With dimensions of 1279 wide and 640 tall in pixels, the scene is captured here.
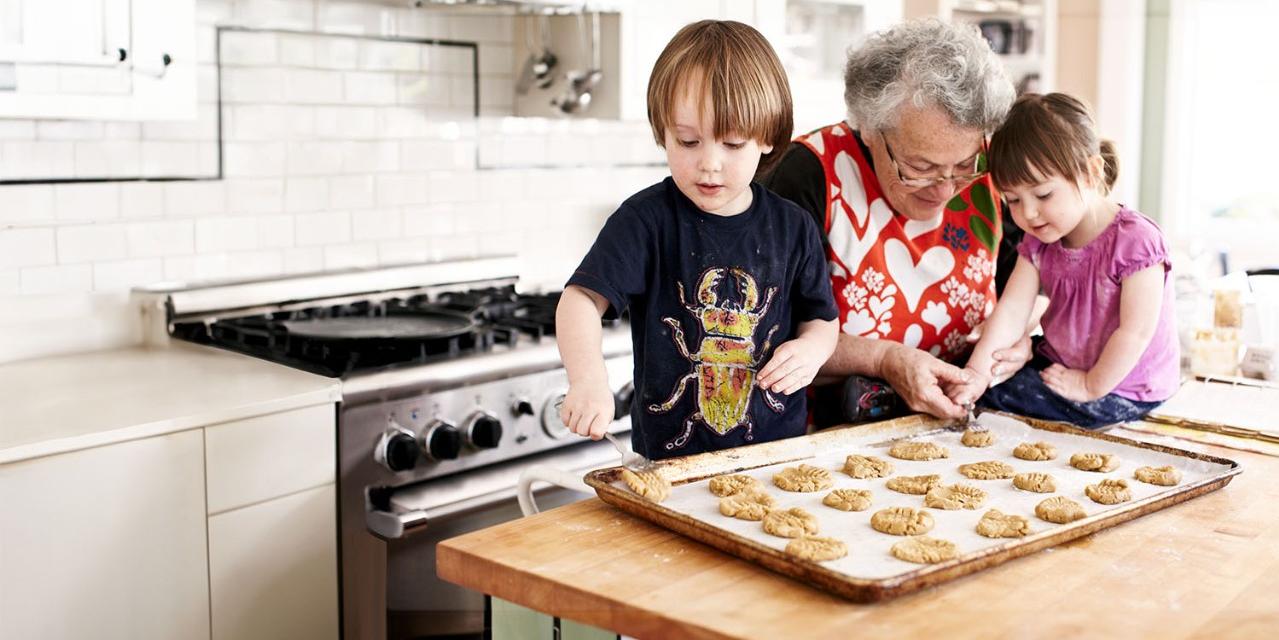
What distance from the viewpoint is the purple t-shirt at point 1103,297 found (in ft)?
5.96

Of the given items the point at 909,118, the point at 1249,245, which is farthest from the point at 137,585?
the point at 1249,245

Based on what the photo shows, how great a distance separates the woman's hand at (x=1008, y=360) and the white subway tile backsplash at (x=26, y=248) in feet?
6.04

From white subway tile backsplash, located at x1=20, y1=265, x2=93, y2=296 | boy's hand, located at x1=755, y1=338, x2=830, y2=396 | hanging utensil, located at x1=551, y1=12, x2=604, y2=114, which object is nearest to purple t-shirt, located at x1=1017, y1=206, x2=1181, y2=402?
boy's hand, located at x1=755, y1=338, x2=830, y2=396

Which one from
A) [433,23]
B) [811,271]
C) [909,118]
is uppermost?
[433,23]

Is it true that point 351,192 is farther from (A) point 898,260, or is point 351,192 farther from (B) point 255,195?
(A) point 898,260

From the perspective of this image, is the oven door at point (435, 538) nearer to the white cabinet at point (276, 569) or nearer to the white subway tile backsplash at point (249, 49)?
the white cabinet at point (276, 569)

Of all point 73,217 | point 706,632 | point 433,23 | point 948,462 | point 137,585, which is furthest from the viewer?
point 433,23

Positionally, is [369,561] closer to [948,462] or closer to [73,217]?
[73,217]

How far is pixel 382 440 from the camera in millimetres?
2336

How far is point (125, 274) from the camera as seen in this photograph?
8.56ft

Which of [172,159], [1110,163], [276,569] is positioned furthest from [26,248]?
[1110,163]

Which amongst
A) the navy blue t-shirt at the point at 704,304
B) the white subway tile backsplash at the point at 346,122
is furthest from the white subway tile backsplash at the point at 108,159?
the navy blue t-shirt at the point at 704,304

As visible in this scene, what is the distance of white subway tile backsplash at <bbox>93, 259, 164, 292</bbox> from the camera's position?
257 cm

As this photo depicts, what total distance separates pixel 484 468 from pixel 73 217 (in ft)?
3.23
